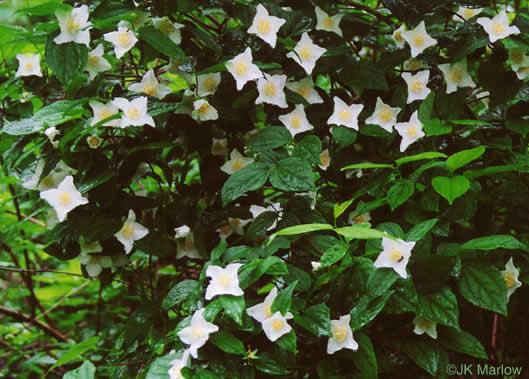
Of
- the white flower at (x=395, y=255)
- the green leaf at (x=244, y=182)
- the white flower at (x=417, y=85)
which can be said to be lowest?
the white flower at (x=395, y=255)

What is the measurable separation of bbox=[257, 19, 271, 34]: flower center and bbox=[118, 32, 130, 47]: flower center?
0.29 metres

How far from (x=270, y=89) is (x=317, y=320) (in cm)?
55

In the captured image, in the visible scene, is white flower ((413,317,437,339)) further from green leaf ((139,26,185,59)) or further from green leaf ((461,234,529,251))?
green leaf ((139,26,185,59))

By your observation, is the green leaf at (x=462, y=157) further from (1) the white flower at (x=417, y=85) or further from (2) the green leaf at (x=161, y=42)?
(2) the green leaf at (x=161, y=42)

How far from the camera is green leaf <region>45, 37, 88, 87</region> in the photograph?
3.35ft

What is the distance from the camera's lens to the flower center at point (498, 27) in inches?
44.3

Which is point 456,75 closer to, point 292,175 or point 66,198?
point 292,175

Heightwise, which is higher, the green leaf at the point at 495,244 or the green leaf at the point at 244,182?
the green leaf at the point at 244,182

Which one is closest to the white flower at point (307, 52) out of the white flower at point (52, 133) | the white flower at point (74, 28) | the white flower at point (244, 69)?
the white flower at point (244, 69)

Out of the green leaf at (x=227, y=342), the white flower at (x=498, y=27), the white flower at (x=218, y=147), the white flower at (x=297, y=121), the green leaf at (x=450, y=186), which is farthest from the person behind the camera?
the white flower at (x=218, y=147)

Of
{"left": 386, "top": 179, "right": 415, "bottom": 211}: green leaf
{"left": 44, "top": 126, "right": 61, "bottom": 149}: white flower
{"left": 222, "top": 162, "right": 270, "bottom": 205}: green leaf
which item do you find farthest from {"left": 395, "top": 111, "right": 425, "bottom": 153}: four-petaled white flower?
{"left": 44, "top": 126, "right": 61, "bottom": 149}: white flower

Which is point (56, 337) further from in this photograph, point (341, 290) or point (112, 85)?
point (341, 290)

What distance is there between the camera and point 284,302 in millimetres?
902

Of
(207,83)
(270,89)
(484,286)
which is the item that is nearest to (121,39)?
(207,83)
